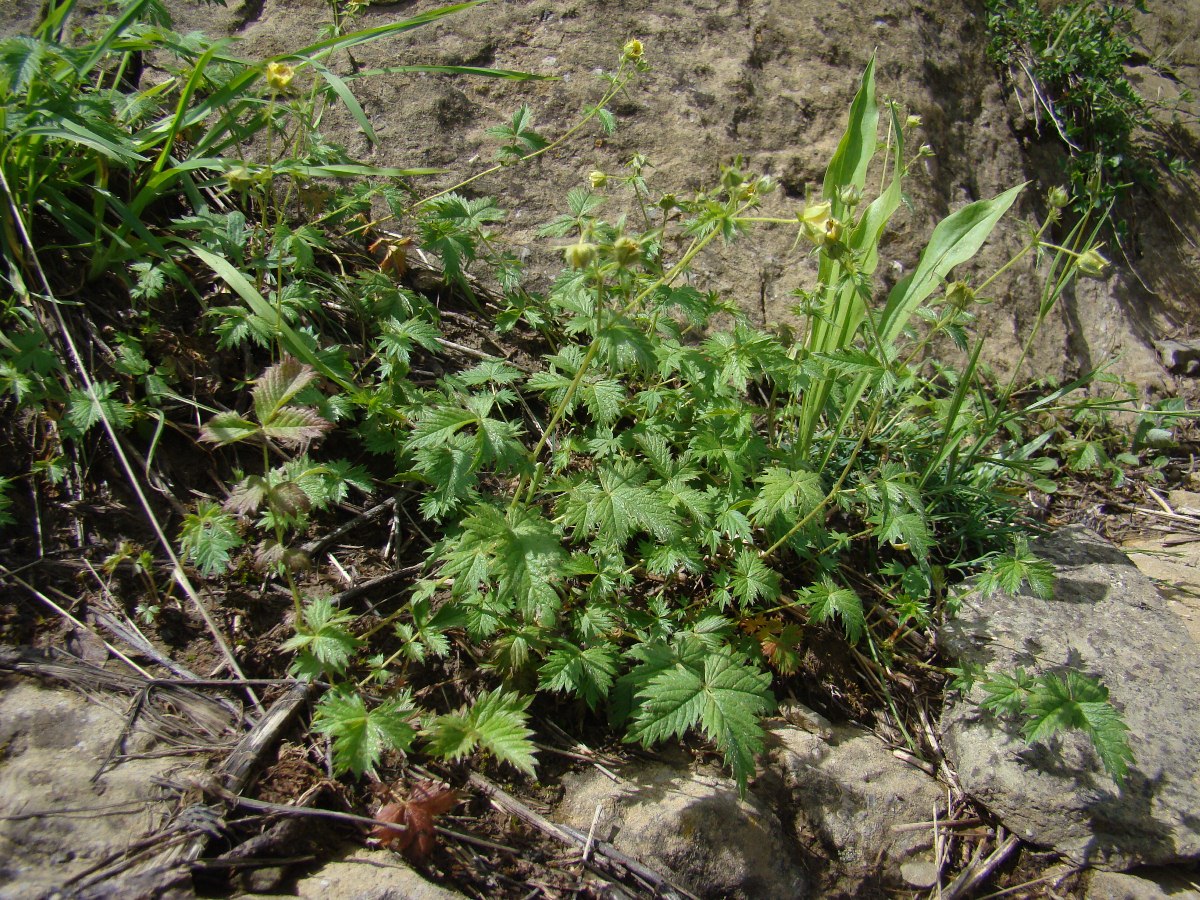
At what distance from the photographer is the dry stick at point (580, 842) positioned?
150 centimetres

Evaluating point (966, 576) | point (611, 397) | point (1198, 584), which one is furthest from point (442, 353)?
point (1198, 584)

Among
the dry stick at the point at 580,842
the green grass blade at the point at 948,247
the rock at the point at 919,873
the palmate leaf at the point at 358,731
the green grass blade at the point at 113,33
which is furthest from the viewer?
the green grass blade at the point at 948,247

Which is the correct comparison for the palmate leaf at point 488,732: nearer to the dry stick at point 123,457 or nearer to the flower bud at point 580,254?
the dry stick at point 123,457

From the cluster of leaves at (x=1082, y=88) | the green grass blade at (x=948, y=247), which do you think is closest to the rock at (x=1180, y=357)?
the cluster of leaves at (x=1082, y=88)

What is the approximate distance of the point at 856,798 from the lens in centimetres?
179

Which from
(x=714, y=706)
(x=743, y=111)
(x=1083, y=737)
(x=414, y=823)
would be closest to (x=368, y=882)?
(x=414, y=823)

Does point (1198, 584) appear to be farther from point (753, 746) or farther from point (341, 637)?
point (341, 637)

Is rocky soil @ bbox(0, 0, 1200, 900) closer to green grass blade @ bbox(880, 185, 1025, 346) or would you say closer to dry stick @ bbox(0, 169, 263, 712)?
dry stick @ bbox(0, 169, 263, 712)

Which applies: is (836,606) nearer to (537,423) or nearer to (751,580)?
(751,580)

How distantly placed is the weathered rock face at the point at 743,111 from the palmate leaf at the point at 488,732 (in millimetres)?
1658

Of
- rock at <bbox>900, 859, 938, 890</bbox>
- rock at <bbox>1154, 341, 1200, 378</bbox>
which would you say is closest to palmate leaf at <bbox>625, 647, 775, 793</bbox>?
rock at <bbox>900, 859, 938, 890</bbox>

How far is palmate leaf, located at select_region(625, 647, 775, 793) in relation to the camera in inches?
59.5

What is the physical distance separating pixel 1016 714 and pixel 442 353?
1939mm

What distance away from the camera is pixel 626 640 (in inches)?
75.8
